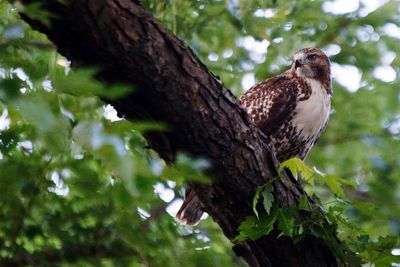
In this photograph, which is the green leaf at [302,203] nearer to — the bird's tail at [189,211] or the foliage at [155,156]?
the foliage at [155,156]

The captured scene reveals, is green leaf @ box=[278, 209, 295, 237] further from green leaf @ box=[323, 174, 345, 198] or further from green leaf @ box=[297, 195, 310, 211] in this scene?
green leaf @ box=[323, 174, 345, 198]

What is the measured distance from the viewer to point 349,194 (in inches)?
267

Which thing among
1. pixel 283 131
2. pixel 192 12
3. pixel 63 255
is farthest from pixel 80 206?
pixel 192 12

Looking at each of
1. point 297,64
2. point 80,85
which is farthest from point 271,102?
point 80,85

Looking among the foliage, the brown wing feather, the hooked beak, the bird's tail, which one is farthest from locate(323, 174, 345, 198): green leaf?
the hooked beak

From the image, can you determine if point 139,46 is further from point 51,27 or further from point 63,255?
point 63,255

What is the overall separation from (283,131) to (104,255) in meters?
2.49

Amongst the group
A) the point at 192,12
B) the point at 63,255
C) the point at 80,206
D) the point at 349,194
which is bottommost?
the point at 349,194

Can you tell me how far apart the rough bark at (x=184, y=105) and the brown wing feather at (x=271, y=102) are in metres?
1.48

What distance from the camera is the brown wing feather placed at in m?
5.29

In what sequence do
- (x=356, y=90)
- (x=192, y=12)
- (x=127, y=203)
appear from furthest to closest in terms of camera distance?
(x=356, y=90)
(x=192, y=12)
(x=127, y=203)

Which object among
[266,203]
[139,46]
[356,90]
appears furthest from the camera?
[356,90]

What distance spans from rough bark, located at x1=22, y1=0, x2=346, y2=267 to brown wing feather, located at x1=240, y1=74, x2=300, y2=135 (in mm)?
1484

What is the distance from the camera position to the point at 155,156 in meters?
4.19
